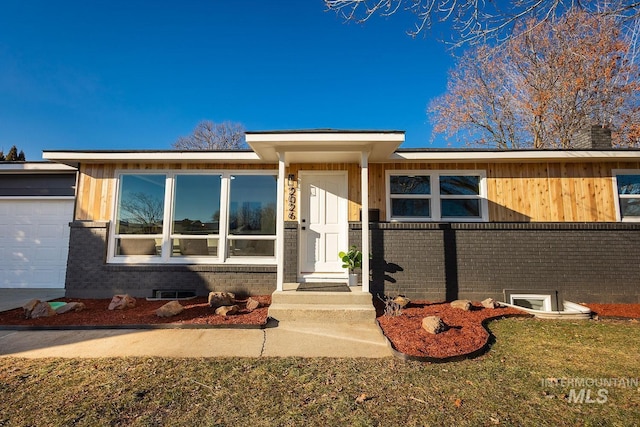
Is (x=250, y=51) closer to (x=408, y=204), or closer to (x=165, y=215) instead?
(x=165, y=215)

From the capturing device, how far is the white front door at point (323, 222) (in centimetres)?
644

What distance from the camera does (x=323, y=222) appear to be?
652 centimetres

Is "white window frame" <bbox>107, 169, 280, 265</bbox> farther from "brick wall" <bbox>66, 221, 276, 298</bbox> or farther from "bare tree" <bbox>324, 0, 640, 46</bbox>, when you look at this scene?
"bare tree" <bbox>324, 0, 640, 46</bbox>

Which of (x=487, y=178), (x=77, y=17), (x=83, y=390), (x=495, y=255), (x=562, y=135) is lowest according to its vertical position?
Answer: (x=83, y=390)

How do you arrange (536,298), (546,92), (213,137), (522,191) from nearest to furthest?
(536,298) → (522,191) → (546,92) → (213,137)

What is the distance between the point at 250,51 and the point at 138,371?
12144 mm

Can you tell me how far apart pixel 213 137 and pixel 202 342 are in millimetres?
21826

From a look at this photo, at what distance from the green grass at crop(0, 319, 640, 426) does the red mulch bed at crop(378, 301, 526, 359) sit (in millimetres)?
220

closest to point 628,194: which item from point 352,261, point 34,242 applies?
point 352,261

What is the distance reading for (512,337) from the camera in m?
4.11

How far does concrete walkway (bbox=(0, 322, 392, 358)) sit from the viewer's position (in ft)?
11.7

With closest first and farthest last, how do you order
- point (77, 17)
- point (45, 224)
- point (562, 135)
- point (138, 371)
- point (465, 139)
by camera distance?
point (138, 371) → point (45, 224) → point (77, 17) → point (562, 135) → point (465, 139)

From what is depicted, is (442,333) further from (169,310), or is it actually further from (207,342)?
(169,310)

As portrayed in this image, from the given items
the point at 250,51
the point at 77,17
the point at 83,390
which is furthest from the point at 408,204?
the point at 77,17
